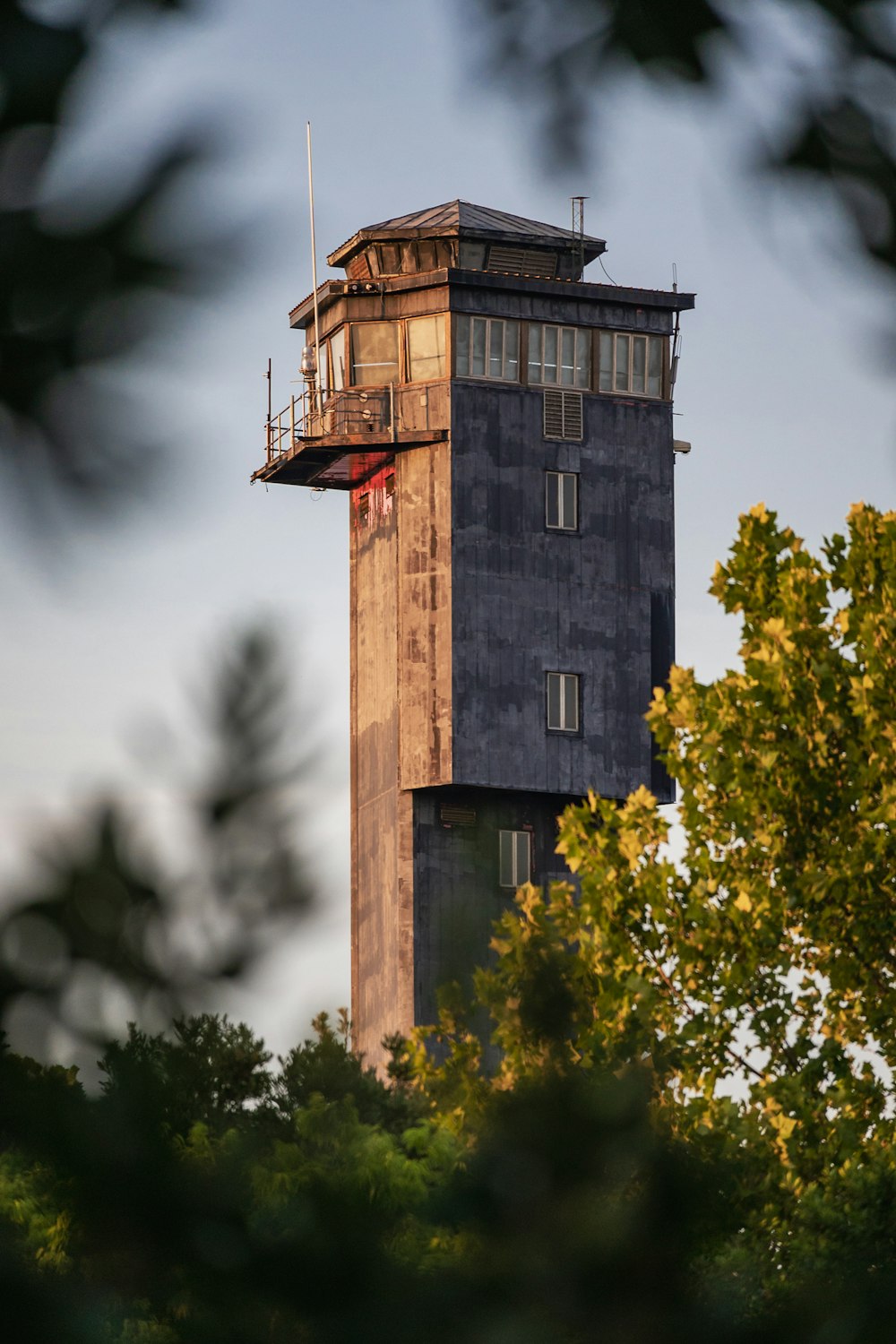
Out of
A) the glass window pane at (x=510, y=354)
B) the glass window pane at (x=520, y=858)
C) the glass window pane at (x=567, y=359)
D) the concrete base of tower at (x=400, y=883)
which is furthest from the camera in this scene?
the glass window pane at (x=567, y=359)

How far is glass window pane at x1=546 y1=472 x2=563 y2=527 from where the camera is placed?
152ft

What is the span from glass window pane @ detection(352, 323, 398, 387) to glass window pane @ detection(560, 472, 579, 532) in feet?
14.0

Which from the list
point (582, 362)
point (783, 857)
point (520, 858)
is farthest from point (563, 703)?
point (520, 858)

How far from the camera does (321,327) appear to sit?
156 ft

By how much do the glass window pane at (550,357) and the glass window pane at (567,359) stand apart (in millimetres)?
169

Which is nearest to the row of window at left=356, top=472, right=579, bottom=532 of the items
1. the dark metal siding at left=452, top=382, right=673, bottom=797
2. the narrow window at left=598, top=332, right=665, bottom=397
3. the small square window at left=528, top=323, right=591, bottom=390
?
the dark metal siding at left=452, top=382, right=673, bottom=797

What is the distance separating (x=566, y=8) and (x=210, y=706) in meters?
1.04

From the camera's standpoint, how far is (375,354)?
46.6m

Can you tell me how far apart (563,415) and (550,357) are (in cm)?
132

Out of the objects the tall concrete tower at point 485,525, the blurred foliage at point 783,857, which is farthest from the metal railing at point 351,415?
the blurred foliage at point 783,857

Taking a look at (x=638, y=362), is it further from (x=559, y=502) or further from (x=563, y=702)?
(x=563, y=702)

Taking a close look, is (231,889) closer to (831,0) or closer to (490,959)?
(490,959)

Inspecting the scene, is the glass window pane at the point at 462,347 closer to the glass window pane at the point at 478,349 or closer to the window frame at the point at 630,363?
the glass window pane at the point at 478,349

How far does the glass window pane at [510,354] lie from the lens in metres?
46.4
